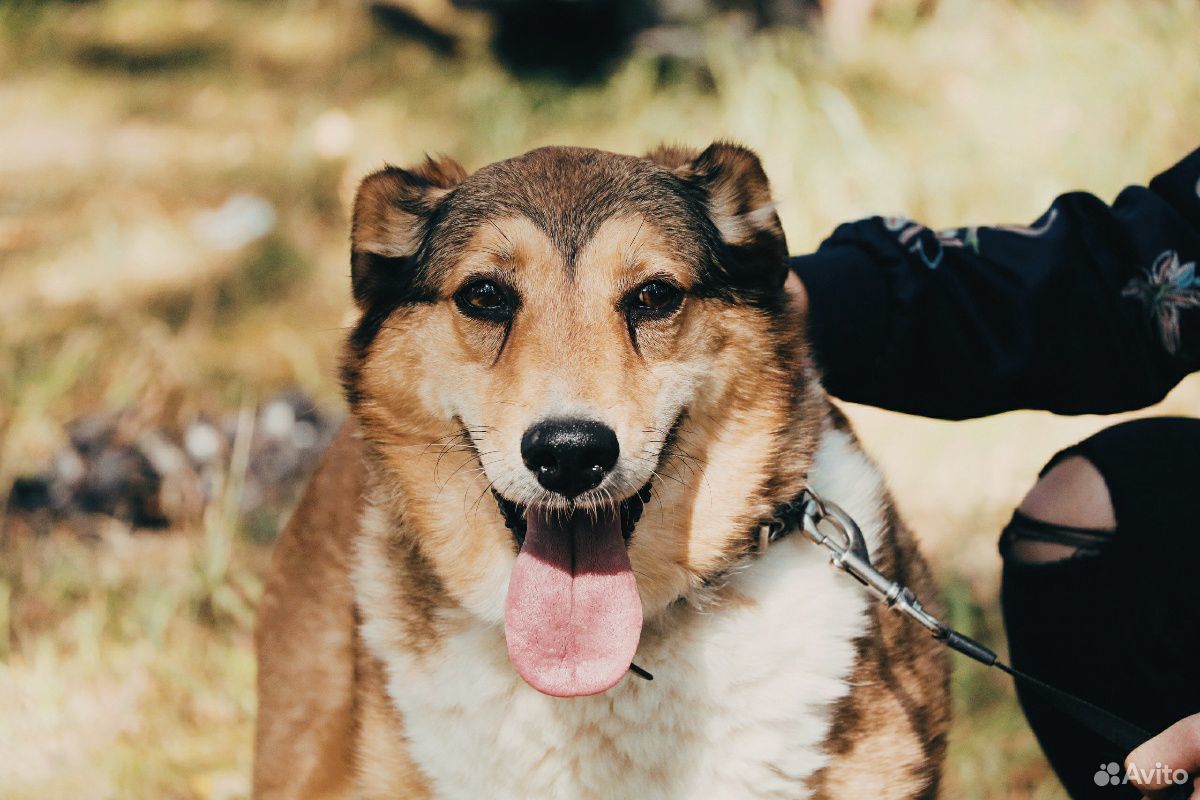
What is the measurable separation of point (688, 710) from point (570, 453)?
59 cm

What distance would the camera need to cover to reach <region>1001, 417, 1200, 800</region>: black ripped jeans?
2.28 metres

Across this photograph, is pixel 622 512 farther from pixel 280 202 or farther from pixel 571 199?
pixel 280 202

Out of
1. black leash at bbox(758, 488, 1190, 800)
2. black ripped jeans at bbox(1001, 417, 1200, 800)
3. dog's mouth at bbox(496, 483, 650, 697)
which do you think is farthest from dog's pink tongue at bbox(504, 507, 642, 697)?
black ripped jeans at bbox(1001, 417, 1200, 800)

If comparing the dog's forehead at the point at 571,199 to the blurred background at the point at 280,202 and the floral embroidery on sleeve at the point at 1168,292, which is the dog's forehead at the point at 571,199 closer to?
the blurred background at the point at 280,202

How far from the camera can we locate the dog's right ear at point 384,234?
7.72 feet

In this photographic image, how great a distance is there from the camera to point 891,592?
1.98 m

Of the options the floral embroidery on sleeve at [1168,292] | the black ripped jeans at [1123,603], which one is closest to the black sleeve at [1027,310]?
the floral embroidery on sleeve at [1168,292]

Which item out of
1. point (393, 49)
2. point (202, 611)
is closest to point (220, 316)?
point (202, 611)

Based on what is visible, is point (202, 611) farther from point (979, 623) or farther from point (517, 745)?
point (979, 623)

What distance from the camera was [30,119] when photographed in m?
6.72

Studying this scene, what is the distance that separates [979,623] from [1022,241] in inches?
66.3

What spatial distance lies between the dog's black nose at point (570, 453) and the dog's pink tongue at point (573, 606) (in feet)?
0.53

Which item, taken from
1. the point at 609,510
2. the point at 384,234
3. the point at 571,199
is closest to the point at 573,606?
the point at 609,510

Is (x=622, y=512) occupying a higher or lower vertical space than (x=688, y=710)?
higher
